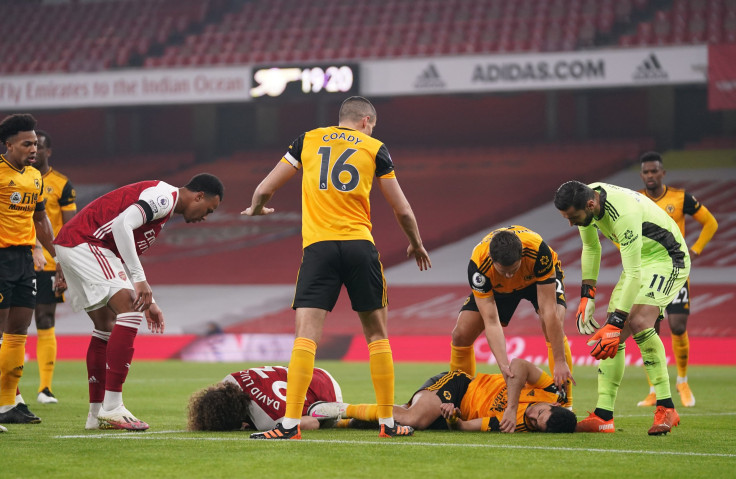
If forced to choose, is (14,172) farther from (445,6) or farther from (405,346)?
(445,6)

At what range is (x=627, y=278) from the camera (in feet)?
23.3

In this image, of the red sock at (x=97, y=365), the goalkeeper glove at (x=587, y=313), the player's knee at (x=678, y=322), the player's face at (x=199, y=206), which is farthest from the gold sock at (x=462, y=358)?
the player's knee at (x=678, y=322)

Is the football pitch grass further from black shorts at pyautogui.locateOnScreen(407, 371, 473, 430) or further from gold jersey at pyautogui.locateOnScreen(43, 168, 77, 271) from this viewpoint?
gold jersey at pyautogui.locateOnScreen(43, 168, 77, 271)

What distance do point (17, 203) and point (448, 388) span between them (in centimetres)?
382

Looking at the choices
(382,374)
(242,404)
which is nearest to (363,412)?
(382,374)

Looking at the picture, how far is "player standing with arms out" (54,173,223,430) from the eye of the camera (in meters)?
7.05

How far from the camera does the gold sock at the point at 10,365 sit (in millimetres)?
8070

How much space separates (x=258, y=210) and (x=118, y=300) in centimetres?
124

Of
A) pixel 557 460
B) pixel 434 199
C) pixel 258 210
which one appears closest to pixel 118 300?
pixel 258 210

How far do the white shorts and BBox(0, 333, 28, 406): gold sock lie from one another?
115 cm

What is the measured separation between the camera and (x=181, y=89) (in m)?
22.8

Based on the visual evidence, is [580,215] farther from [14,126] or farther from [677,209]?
[14,126]

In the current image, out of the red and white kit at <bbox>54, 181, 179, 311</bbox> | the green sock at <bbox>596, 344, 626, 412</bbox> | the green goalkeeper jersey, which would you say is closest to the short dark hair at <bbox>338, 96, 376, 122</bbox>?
the red and white kit at <bbox>54, 181, 179, 311</bbox>

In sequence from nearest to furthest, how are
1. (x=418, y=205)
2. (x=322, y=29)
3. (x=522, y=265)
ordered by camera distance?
(x=522, y=265), (x=418, y=205), (x=322, y=29)
